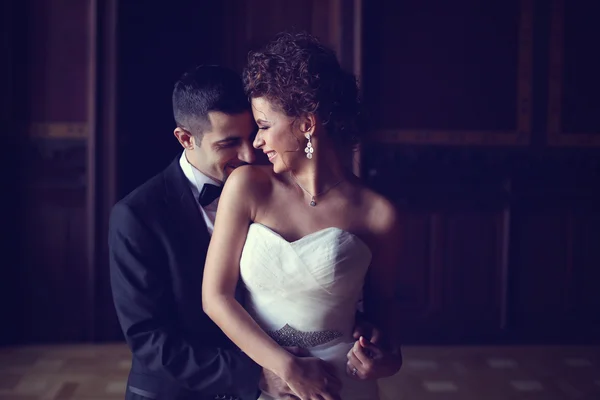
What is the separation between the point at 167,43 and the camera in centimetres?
412

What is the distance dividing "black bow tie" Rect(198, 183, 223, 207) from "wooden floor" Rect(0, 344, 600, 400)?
1.87m

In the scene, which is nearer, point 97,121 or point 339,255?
point 339,255

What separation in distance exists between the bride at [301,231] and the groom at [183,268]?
88 millimetres

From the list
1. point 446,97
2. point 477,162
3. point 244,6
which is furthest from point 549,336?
point 244,6

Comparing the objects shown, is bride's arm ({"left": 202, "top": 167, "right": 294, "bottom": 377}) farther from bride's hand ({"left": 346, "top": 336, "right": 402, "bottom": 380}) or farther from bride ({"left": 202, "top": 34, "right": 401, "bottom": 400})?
bride's hand ({"left": 346, "top": 336, "right": 402, "bottom": 380})

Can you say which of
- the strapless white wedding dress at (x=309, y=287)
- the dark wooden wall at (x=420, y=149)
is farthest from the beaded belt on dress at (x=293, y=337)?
the dark wooden wall at (x=420, y=149)

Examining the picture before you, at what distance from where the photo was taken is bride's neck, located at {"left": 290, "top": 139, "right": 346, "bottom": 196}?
4.40ft

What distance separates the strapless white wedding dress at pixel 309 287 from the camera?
131cm

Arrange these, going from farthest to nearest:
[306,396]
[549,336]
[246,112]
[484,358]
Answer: [549,336] < [484,358] < [246,112] < [306,396]

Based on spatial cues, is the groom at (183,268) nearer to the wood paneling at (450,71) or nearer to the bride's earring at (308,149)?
the bride's earring at (308,149)

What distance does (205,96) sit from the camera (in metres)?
1.63

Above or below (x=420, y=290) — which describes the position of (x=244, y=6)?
above

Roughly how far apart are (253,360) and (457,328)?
9.56 feet

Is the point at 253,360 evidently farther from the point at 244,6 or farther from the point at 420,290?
the point at 244,6
